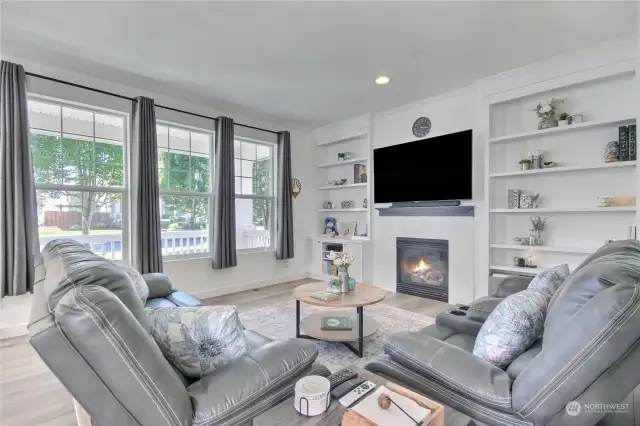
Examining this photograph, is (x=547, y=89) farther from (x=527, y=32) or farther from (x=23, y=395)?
(x=23, y=395)

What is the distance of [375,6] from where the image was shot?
2.34 metres

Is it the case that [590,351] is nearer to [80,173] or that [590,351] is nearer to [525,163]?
[525,163]

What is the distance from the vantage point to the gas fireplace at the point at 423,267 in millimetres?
4285

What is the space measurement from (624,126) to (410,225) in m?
2.42

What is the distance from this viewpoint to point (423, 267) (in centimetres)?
450

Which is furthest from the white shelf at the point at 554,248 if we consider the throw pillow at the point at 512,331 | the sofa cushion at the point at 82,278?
the sofa cushion at the point at 82,278

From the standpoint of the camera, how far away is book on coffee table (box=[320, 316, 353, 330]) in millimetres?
2797

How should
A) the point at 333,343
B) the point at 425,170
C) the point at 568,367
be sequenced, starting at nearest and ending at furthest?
the point at 568,367
the point at 333,343
the point at 425,170

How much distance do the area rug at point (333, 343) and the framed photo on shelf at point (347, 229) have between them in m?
1.76

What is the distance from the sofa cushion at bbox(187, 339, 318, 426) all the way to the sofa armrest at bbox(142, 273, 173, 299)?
1.80 meters

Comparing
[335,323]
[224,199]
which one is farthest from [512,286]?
[224,199]

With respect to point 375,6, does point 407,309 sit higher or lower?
lower

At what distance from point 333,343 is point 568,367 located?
6.89ft

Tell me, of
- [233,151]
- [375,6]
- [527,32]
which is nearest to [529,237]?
[527,32]
